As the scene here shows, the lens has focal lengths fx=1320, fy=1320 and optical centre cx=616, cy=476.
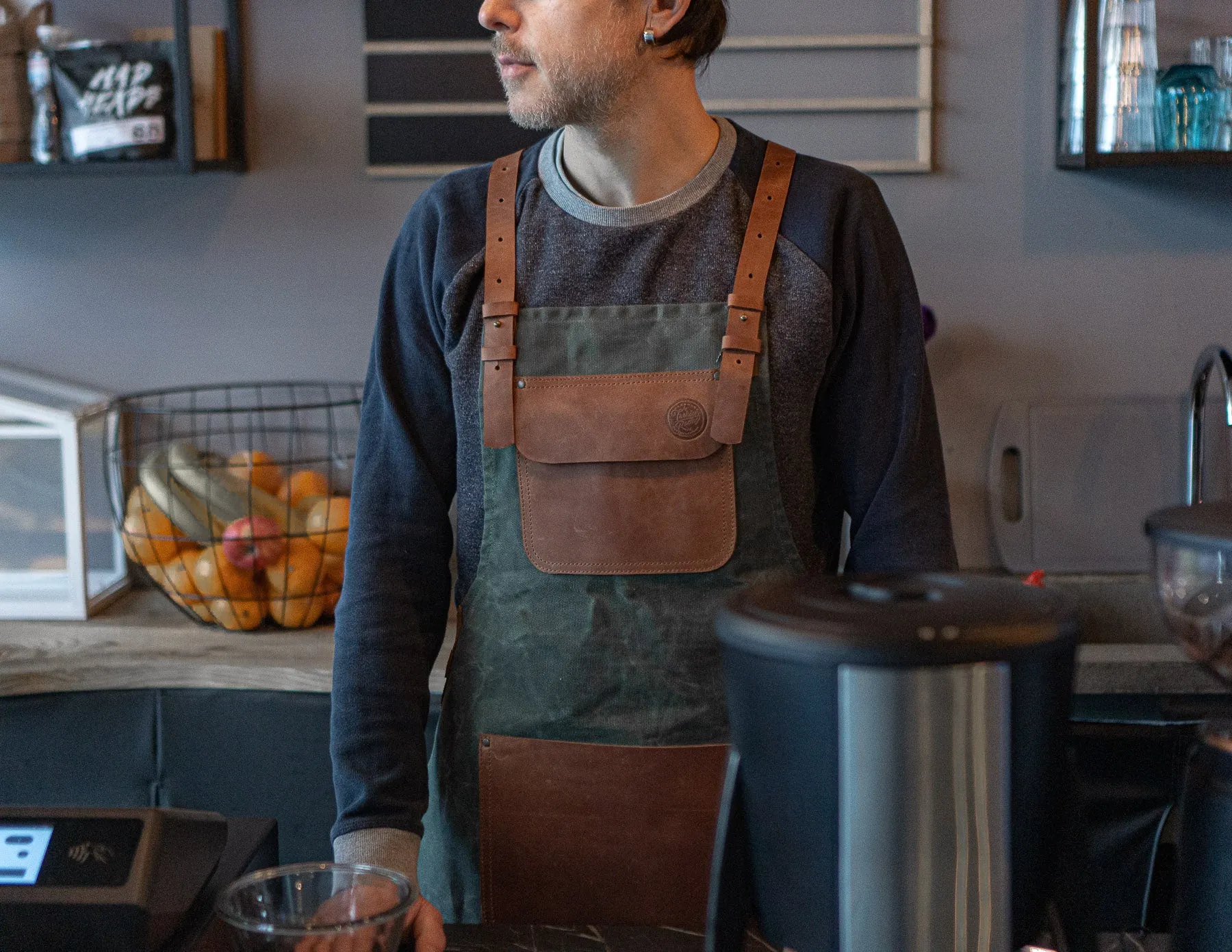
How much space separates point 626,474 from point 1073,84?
1168 mm

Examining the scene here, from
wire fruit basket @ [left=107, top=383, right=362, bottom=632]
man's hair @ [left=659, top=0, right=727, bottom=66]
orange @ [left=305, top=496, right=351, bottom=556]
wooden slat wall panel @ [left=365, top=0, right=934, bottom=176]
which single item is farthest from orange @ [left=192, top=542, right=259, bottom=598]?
man's hair @ [left=659, top=0, right=727, bottom=66]

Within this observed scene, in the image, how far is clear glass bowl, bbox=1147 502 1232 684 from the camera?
62cm

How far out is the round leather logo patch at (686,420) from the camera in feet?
3.62

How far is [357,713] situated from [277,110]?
4.07 ft

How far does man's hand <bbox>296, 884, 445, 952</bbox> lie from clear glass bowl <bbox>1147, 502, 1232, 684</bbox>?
41 centimetres

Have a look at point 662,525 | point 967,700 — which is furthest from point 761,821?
point 662,525

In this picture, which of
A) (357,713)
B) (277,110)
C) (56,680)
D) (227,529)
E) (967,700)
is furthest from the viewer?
(277,110)

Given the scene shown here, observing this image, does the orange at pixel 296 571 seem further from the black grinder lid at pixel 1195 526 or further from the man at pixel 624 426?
the black grinder lid at pixel 1195 526

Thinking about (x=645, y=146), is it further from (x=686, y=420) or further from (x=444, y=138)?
(x=444, y=138)

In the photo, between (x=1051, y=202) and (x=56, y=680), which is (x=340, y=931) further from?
(x=1051, y=202)

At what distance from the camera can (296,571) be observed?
1.74 metres

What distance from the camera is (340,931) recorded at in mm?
628

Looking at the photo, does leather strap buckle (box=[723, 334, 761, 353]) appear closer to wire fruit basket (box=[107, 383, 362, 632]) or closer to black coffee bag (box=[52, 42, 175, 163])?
wire fruit basket (box=[107, 383, 362, 632])

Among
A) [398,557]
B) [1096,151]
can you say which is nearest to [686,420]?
[398,557]
